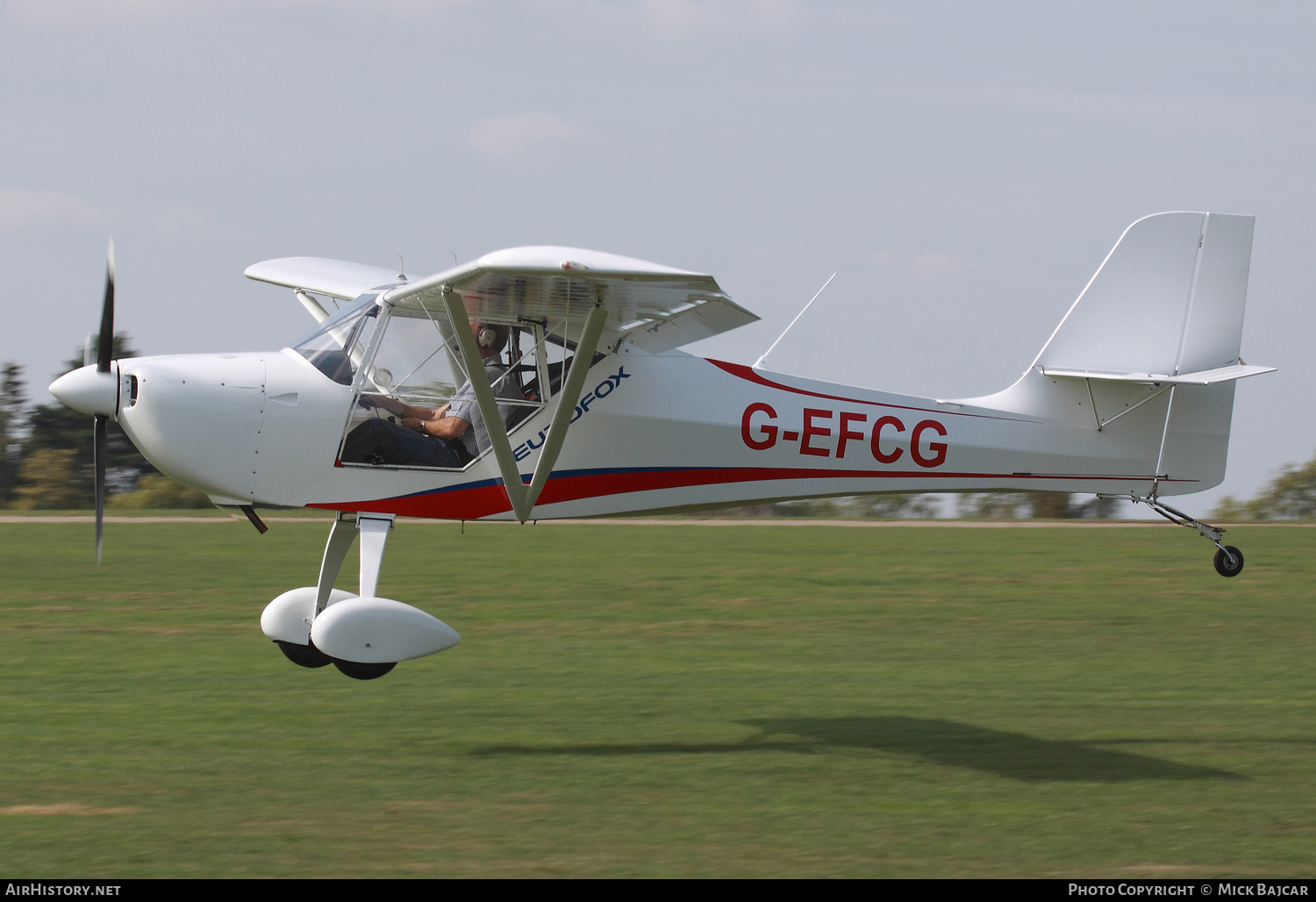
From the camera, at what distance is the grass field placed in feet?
19.6

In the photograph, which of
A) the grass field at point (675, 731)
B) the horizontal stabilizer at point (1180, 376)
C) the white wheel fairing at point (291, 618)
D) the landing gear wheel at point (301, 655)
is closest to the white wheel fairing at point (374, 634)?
the grass field at point (675, 731)

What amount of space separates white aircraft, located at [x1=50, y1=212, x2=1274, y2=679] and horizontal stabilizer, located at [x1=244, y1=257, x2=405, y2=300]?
1996mm

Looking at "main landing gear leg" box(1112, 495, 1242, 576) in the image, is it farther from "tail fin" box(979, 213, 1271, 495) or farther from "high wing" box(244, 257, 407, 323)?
"high wing" box(244, 257, 407, 323)

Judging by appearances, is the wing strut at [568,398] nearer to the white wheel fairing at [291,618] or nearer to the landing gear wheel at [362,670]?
the landing gear wheel at [362,670]

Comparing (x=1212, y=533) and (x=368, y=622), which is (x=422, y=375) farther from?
(x=1212, y=533)

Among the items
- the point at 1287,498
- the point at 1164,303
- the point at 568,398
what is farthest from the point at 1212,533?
the point at 1287,498

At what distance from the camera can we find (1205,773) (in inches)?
295

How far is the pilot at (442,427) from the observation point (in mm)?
8477

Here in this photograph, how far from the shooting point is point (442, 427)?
8.59 metres

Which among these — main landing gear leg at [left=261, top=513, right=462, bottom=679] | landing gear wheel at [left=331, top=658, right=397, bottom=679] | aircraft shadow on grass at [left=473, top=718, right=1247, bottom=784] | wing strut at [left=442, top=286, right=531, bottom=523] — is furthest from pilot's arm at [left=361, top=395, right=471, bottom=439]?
aircraft shadow on grass at [left=473, top=718, right=1247, bottom=784]

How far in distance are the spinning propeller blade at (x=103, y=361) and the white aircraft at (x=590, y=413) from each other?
0.06ft

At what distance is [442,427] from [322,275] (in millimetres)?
3389

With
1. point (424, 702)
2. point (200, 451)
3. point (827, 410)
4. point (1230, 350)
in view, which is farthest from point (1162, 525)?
point (200, 451)
